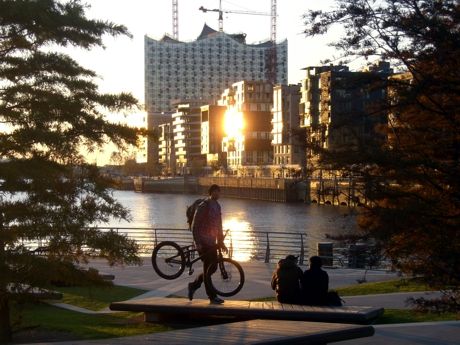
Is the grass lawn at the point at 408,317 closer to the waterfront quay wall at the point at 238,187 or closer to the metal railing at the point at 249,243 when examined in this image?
the metal railing at the point at 249,243

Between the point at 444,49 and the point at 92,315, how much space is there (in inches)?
367

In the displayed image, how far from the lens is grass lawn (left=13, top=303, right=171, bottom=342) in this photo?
511 inches

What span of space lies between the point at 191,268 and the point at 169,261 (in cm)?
47

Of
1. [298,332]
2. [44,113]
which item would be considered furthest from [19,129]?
[298,332]

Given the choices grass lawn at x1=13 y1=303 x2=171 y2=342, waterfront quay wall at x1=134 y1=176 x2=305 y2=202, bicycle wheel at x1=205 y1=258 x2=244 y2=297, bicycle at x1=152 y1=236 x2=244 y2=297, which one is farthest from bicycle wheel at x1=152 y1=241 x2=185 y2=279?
waterfront quay wall at x1=134 y1=176 x2=305 y2=202

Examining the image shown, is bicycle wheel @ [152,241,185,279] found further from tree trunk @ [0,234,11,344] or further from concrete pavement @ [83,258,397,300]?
tree trunk @ [0,234,11,344]

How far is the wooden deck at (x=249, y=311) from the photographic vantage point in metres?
11.4

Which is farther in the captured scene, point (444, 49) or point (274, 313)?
point (274, 313)

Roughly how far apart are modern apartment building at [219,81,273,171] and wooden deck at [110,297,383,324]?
509 feet

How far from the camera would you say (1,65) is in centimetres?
1282

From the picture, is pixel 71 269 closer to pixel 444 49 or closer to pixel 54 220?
pixel 54 220

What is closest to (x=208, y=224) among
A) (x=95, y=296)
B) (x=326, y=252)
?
(x=95, y=296)

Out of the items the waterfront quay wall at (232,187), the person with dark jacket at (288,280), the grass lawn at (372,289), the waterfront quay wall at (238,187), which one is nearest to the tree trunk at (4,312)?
the person with dark jacket at (288,280)

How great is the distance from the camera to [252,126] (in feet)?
571
